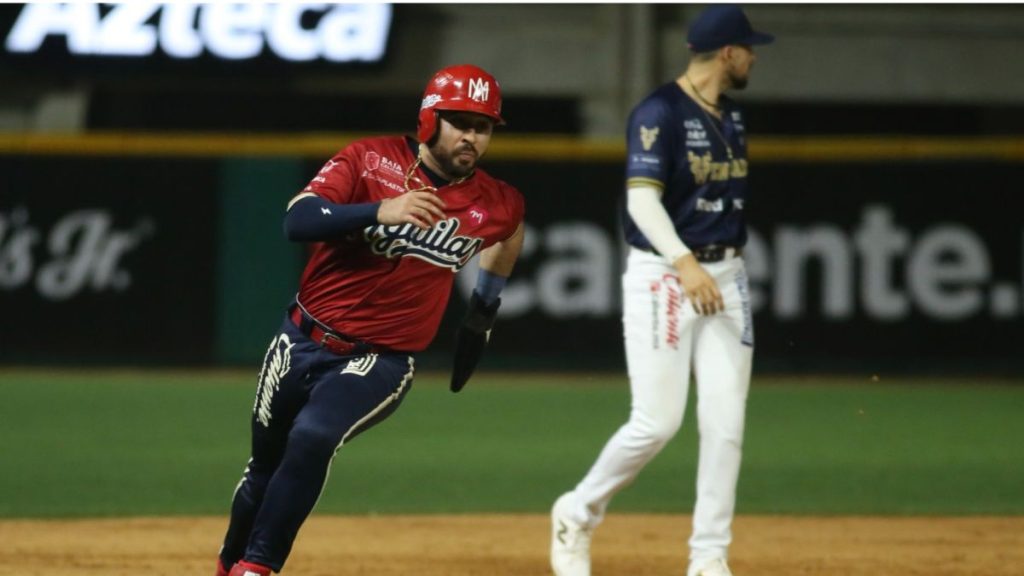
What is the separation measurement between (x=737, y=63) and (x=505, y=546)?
2403mm

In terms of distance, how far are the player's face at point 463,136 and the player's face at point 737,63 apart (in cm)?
114

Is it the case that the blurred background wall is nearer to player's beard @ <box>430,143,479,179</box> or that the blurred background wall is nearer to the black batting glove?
the black batting glove

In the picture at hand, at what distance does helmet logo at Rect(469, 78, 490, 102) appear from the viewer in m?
4.91

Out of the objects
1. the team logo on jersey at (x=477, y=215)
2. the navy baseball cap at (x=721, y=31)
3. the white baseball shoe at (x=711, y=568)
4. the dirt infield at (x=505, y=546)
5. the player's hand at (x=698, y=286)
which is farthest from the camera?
the dirt infield at (x=505, y=546)

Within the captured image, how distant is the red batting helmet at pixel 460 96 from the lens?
4.90m

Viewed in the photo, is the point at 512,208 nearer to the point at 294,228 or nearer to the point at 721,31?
the point at 294,228

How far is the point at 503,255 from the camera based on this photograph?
5.48 metres

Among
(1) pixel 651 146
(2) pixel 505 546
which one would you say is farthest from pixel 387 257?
(2) pixel 505 546

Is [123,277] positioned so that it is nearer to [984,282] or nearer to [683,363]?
[984,282]

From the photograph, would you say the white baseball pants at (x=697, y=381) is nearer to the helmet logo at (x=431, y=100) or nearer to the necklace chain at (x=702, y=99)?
the necklace chain at (x=702, y=99)

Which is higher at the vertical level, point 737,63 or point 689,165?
point 737,63

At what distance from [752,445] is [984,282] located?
4.76 meters

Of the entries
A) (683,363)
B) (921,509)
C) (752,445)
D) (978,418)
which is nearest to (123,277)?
(752,445)

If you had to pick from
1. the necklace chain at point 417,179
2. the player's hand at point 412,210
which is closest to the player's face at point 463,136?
the necklace chain at point 417,179
